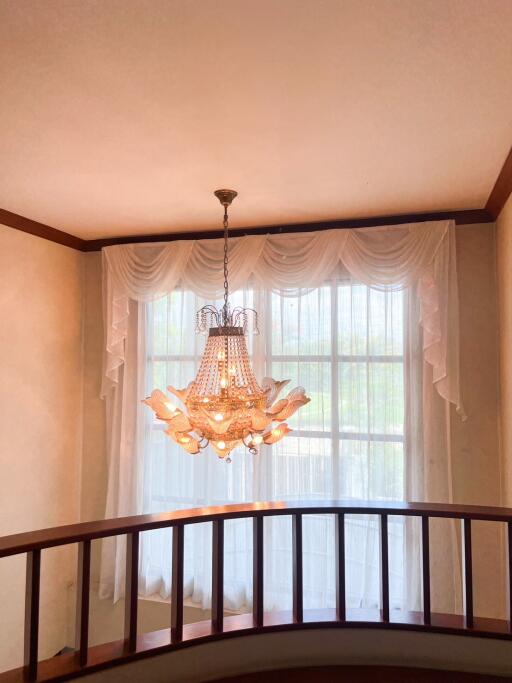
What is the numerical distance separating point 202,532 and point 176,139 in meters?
2.68

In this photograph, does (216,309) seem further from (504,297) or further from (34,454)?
(504,297)

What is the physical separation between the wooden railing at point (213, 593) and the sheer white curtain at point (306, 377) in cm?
143

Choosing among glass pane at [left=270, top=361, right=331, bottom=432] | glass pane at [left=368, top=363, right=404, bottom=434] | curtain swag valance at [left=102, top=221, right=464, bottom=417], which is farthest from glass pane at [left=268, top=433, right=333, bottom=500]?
curtain swag valance at [left=102, top=221, right=464, bottom=417]

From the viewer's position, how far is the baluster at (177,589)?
143 centimetres

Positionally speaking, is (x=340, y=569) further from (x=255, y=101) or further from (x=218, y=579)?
(x=255, y=101)

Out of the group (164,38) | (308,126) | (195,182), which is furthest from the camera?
(195,182)

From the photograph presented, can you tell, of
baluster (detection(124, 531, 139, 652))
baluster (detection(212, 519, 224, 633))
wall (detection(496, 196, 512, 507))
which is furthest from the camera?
wall (detection(496, 196, 512, 507))

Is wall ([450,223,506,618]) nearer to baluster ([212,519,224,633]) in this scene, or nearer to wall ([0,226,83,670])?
baluster ([212,519,224,633])

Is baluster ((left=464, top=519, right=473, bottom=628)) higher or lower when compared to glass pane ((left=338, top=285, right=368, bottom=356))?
lower

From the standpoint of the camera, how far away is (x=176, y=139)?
6.28 feet

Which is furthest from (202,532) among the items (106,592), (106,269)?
(106,269)

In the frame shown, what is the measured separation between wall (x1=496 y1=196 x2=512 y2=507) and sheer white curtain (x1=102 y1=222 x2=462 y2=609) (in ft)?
0.88

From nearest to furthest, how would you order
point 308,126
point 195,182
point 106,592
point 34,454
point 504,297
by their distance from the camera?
point 308,126 → point 195,182 → point 504,297 → point 34,454 → point 106,592

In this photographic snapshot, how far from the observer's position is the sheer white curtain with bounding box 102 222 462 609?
9.58 feet
